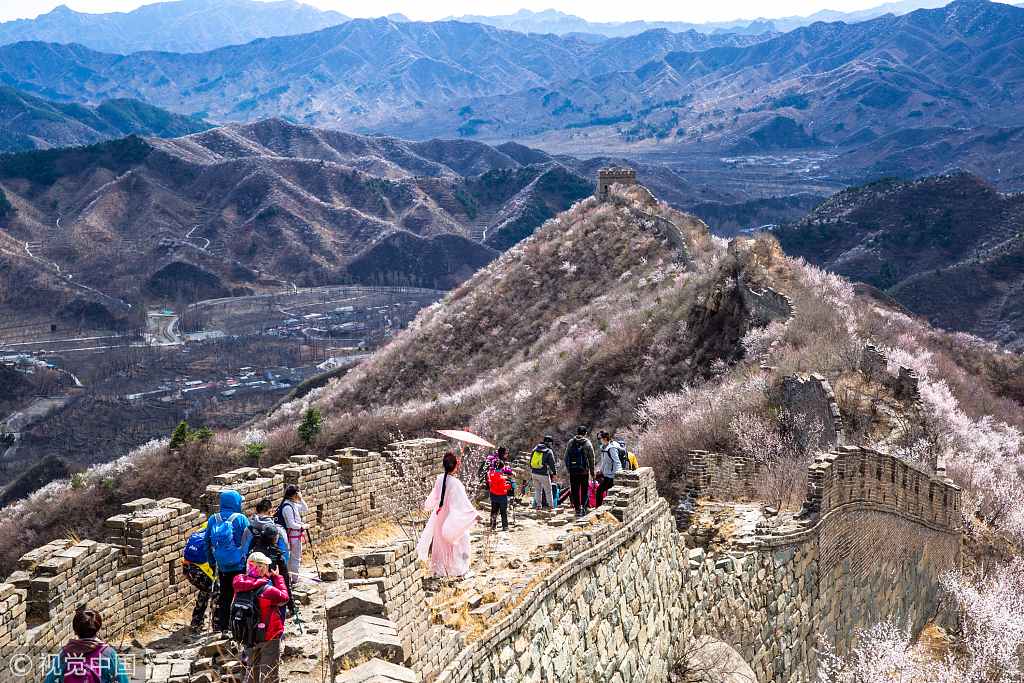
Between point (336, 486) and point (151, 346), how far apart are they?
99072mm

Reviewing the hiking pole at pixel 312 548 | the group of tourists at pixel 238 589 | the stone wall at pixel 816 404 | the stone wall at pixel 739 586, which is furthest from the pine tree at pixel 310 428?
the group of tourists at pixel 238 589

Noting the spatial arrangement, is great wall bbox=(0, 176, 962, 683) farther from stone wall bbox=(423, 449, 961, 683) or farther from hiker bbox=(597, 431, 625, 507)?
hiker bbox=(597, 431, 625, 507)

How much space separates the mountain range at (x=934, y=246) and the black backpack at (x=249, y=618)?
3130 inches

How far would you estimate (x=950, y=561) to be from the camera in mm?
19594

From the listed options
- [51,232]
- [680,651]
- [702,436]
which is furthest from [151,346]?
[680,651]

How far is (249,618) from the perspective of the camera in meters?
7.81

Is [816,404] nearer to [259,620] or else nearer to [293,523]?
[293,523]

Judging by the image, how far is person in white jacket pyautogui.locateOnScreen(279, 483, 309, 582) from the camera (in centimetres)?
1052

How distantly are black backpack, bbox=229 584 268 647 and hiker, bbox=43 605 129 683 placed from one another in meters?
1.05

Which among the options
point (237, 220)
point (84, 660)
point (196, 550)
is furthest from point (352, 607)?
point (237, 220)

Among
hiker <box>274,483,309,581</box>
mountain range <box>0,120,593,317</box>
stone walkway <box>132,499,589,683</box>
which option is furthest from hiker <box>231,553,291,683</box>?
mountain range <box>0,120,593,317</box>

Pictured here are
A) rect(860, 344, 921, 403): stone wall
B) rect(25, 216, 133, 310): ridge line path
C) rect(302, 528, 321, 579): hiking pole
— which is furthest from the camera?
rect(25, 216, 133, 310): ridge line path

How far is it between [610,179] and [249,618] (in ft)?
208

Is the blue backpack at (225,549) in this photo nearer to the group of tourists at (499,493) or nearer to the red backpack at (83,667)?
the group of tourists at (499,493)
